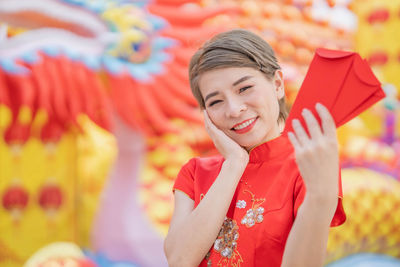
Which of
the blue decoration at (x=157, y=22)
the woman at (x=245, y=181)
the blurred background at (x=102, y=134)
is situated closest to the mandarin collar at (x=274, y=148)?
the woman at (x=245, y=181)

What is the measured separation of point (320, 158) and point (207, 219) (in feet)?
0.64

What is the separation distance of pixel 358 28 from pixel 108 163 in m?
2.42

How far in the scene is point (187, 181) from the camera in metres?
0.81

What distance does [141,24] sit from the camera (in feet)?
6.13

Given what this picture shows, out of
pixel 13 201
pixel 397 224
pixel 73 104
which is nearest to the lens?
pixel 73 104

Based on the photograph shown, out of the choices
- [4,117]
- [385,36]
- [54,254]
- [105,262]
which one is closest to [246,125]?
[54,254]

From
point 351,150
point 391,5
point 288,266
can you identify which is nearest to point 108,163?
point 351,150

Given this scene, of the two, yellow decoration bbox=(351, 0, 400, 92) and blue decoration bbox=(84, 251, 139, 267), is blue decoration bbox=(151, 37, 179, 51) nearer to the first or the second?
blue decoration bbox=(84, 251, 139, 267)

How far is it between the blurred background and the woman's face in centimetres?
98

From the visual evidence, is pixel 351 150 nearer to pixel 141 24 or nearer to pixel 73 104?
pixel 141 24

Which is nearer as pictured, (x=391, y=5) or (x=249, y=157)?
(x=249, y=157)

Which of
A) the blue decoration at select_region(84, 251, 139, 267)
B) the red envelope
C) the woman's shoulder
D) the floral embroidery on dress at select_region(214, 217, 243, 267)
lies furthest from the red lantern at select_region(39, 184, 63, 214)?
the red envelope

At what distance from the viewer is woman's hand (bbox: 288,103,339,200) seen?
0.58 meters

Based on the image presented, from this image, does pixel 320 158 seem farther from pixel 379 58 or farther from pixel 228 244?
pixel 379 58
